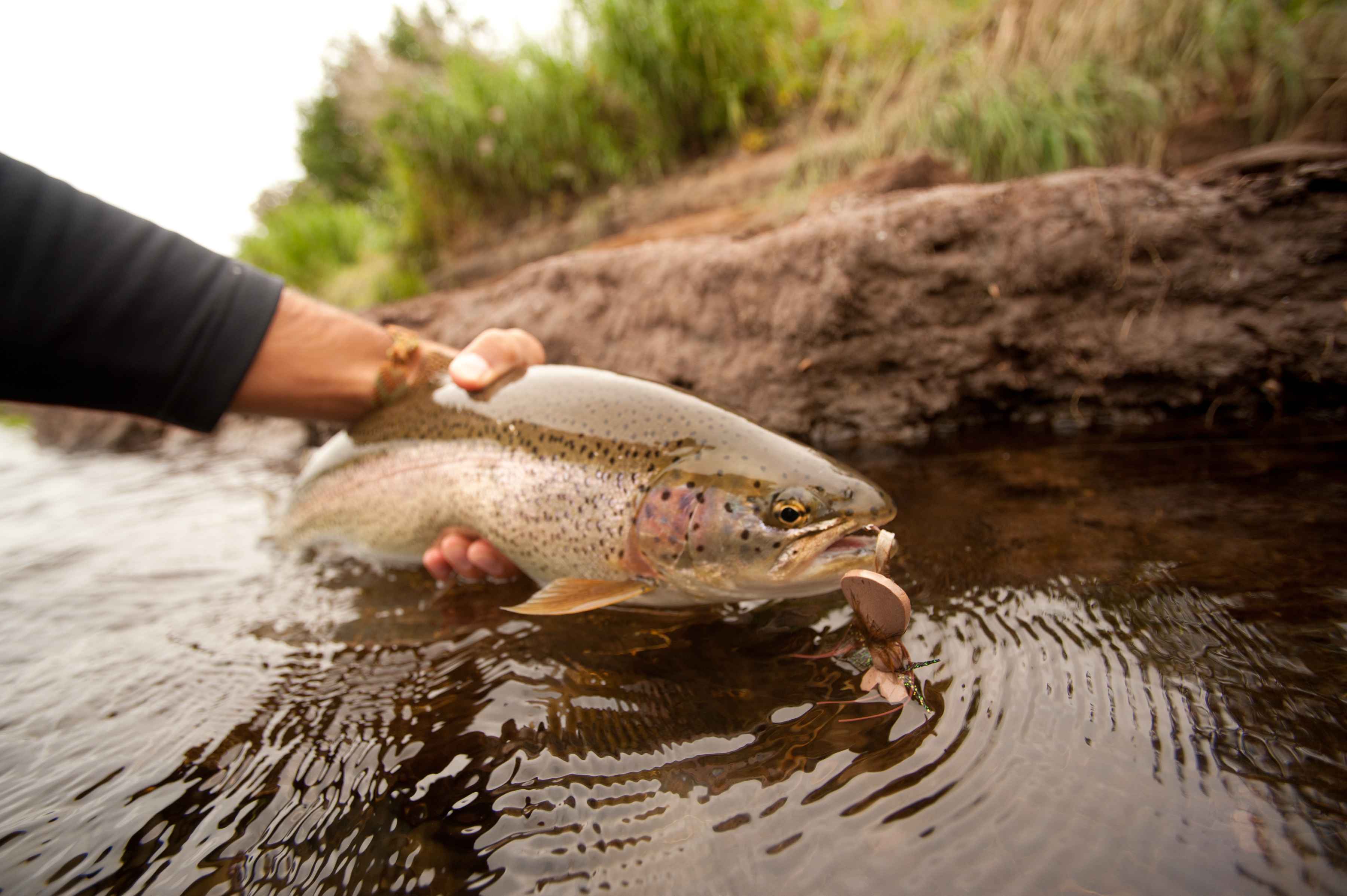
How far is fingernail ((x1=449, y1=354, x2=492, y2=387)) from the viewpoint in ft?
8.07

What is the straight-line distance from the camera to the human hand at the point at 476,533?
2467 millimetres

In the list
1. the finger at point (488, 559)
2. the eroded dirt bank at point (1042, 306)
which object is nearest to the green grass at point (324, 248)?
the eroded dirt bank at point (1042, 306)

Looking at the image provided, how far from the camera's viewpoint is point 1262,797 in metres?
1.10

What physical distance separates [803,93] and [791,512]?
23.9 ft

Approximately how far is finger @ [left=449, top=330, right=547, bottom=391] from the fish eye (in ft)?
4.32

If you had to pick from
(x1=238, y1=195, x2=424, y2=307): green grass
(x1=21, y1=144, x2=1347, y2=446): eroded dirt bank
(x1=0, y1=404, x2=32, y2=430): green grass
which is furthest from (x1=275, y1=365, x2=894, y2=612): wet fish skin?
(x1=0, y1=404, x2=32, y2=430): green grass

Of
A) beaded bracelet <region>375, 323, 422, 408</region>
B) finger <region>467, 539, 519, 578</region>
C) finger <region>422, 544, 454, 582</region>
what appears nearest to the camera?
finger <region>467, 539, 519, 578</region>

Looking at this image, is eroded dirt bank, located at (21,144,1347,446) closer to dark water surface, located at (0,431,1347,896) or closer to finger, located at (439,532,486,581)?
dark water surface, located at (0,431,1347,896)

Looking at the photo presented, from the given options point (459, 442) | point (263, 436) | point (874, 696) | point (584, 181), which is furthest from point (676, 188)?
point (874, 696)

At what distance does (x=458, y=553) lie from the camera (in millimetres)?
2551

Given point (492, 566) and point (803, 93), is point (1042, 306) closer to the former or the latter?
point (492, 566)

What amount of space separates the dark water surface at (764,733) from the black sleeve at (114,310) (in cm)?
94

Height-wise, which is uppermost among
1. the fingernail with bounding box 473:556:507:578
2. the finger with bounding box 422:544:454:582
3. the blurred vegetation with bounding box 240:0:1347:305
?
the blurred vegetation with bounding box 240:0:1347:305

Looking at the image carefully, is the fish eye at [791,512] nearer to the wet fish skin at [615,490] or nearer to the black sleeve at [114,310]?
the wet fish skin at [615,490]
